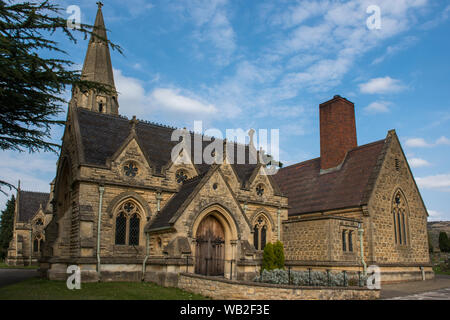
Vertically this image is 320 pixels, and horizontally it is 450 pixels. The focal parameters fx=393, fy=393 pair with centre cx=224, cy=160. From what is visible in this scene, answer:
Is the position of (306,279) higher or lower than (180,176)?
lower

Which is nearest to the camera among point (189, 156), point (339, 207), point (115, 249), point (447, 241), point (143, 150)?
point (115, 249)

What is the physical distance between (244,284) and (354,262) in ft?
42.9

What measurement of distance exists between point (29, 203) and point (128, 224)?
1598 inches

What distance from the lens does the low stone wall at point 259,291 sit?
15.0 meters

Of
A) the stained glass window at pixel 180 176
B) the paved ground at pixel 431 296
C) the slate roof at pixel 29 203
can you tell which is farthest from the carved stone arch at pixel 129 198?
the slate roof at pixel 29 203

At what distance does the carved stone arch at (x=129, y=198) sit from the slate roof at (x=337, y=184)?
43.4ft

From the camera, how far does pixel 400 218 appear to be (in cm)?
2928

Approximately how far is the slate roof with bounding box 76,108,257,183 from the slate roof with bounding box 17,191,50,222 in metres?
34.1

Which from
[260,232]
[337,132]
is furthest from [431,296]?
[337,132]

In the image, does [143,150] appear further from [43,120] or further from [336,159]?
[336,159]

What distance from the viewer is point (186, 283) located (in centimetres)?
1753

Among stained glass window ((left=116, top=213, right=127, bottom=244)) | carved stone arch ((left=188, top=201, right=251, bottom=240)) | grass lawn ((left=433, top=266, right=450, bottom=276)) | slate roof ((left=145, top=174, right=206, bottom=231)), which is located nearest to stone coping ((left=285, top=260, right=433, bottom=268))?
carved stone arch ((left=188, top=201, right=251, bottom=240))

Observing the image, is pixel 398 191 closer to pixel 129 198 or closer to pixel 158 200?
pixel 158 200
